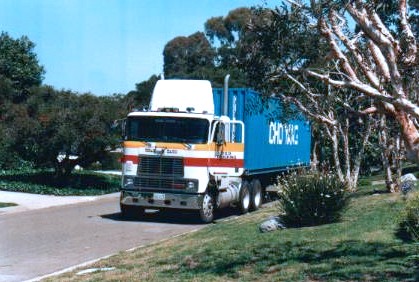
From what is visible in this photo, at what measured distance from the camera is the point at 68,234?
16.6m

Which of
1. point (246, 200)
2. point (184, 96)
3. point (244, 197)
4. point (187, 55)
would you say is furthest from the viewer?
point (187, 55)

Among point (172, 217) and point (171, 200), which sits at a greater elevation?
point (171, 200)

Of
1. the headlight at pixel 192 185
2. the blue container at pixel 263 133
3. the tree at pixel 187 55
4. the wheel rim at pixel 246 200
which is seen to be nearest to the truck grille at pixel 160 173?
the headlight at pixel 192 185

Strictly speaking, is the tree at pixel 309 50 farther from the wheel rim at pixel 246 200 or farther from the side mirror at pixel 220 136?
the wheel rim at pixel 246 200

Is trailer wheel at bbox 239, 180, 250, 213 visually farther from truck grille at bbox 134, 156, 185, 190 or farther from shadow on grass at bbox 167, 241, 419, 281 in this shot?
shadow on grass at bbox 167, 241, 419, 281

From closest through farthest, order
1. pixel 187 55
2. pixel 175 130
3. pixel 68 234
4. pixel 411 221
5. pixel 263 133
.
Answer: pixel 411 221 < pixel 68 234 < pixel 175 130 < pixel 263 133 < pixel 187 55

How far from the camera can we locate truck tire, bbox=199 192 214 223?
18.9 meters

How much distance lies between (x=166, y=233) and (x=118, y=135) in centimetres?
1224

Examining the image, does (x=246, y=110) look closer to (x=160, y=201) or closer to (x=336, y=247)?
(x=160, y=201)

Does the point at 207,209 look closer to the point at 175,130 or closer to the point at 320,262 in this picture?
the point at 175,130

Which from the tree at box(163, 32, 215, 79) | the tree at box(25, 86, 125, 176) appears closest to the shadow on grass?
the tree at box(25, 86, 125, 176)

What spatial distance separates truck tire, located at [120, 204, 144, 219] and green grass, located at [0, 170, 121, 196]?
7050mm

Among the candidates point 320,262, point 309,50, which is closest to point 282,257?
point 320,262

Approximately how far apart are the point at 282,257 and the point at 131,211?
35.2 ft
